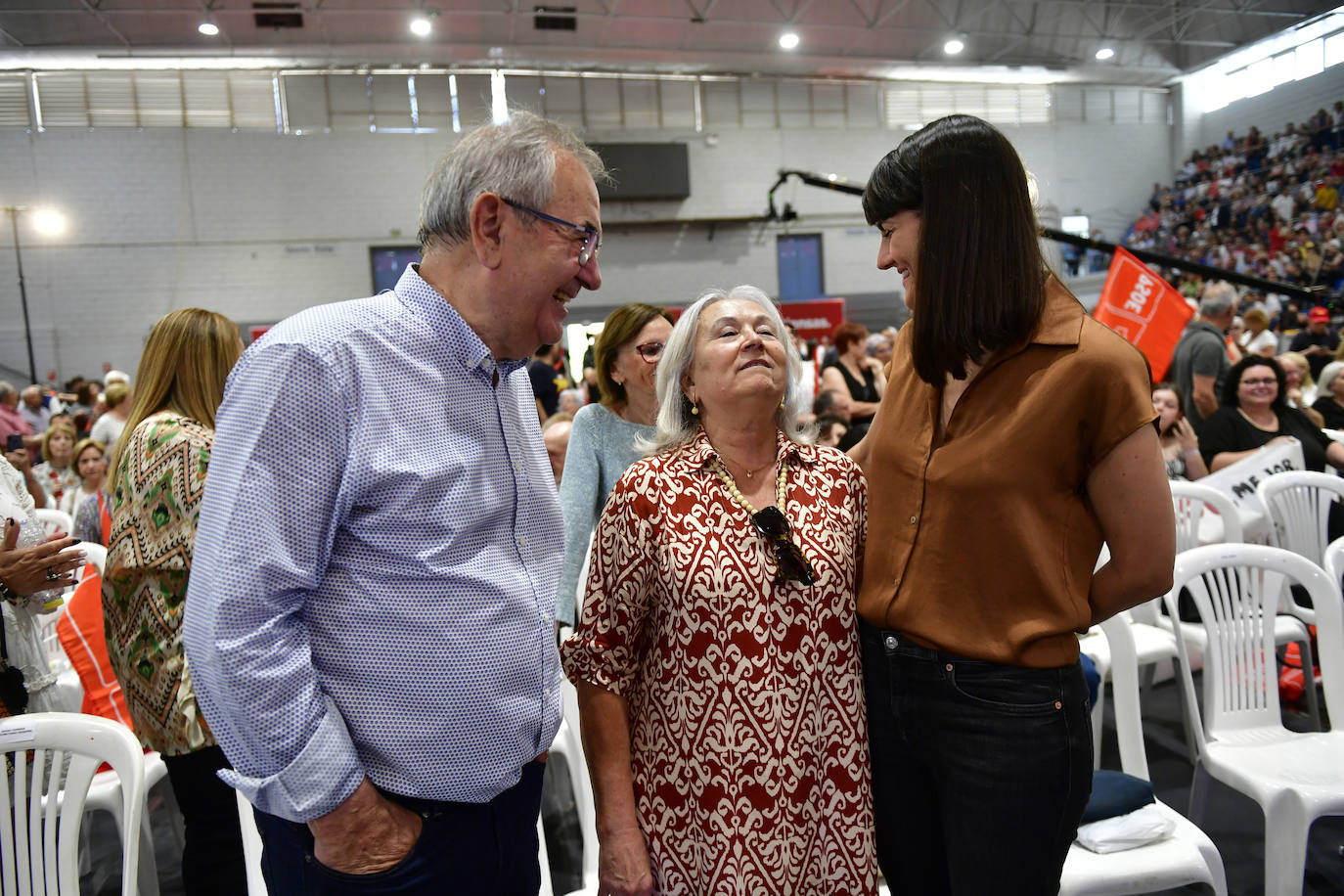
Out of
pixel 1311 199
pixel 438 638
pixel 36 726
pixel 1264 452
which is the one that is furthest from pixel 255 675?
pixel 1311 199

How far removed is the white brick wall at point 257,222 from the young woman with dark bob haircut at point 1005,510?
1294 centimetres

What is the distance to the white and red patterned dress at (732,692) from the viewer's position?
1.32 m

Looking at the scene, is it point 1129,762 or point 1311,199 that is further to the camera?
point 1311,199

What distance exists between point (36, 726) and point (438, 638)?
4.07 ft

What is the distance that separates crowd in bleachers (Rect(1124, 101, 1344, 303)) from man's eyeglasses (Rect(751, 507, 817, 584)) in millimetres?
7706

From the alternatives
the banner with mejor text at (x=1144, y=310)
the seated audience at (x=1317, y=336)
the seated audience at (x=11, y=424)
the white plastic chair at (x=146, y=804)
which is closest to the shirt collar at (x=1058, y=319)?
the white plastic chair at (x=146, y=804)

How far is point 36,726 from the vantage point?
1.71 m

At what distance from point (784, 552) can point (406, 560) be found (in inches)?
23.4

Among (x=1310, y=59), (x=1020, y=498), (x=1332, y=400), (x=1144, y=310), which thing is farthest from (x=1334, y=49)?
(x=1020, y=498)

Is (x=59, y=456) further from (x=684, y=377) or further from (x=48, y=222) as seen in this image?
(x=48, y=222)

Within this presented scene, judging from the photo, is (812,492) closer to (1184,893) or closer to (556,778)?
(1184,893)

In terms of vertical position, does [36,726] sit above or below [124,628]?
below

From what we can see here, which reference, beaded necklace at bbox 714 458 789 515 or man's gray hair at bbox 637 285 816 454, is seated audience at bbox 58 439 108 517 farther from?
beaded necklace at bbox 714 458 789 515

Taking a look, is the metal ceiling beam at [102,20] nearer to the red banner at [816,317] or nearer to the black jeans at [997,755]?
the red banner at [816,317]
